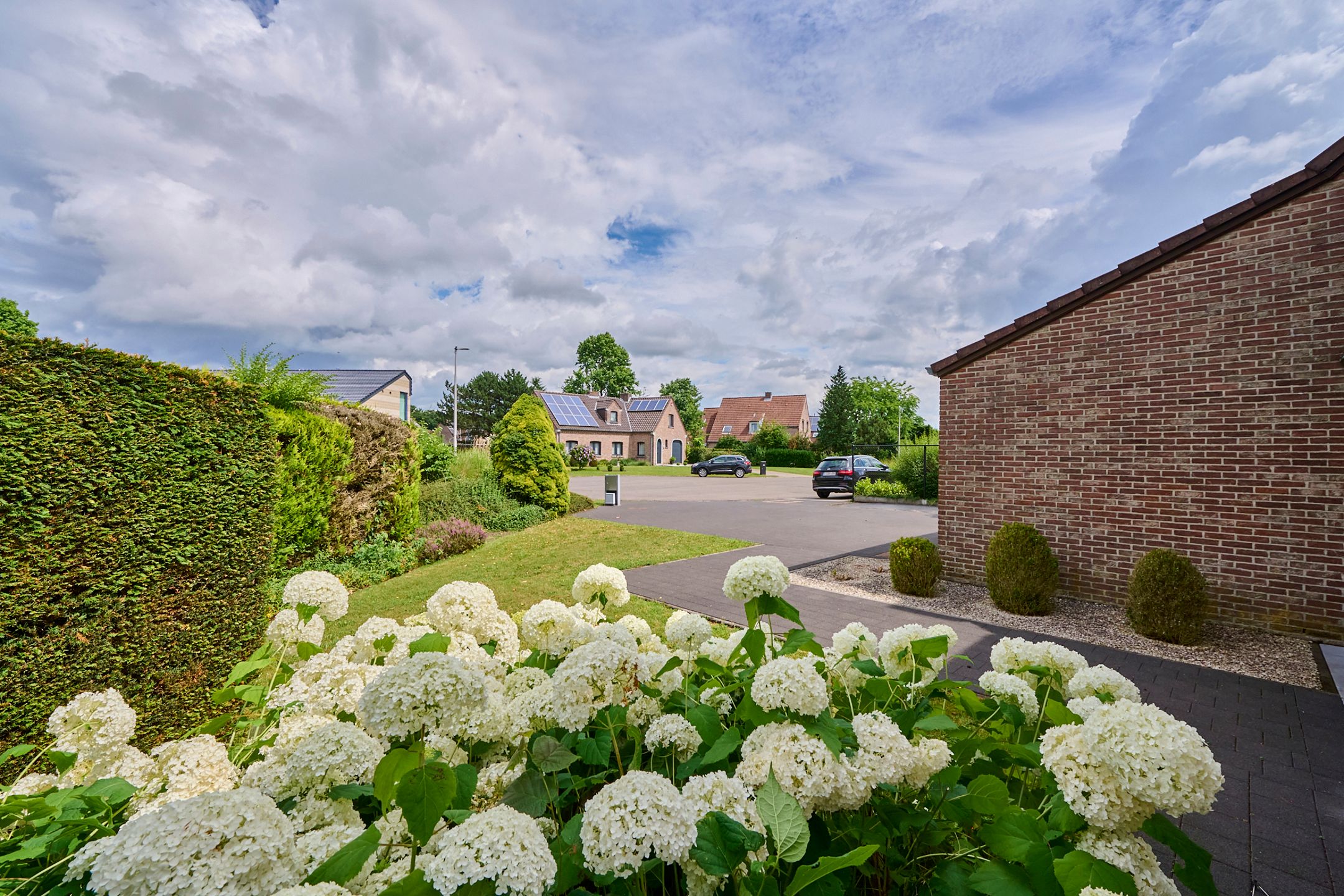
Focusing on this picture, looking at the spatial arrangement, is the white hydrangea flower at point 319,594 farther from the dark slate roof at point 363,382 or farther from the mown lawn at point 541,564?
the dark slate roof at point 363,382

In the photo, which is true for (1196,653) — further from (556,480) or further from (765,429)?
(765,429)

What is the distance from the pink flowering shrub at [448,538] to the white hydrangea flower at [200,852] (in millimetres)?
8818

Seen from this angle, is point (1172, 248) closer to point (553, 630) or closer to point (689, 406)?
point (553, 630)

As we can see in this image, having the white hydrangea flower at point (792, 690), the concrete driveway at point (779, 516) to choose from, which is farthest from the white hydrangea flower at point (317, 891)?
the concrete driveway at point (779, 516)

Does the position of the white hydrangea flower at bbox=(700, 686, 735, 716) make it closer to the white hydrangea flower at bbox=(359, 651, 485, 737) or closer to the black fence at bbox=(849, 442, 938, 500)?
the white hydrangea flower at bbox=(359, 651, 485, 737)

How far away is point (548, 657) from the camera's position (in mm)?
1712

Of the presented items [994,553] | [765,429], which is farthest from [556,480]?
[765,429]

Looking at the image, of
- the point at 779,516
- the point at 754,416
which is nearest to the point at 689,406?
the point at 754,416

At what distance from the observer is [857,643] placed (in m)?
1.73

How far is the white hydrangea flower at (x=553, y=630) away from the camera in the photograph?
169cm

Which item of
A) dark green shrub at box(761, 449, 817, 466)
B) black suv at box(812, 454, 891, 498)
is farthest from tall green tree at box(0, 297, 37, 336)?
dark green shrub at box(761, 449, 817, 466)

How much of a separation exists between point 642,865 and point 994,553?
672 centimetres

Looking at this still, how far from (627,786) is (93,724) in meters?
1.44

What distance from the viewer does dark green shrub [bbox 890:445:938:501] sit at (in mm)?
18844
